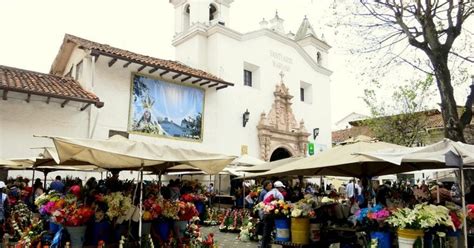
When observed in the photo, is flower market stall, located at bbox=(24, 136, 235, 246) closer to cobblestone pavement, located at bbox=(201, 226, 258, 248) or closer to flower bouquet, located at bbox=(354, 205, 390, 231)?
flower bouquet, located at bbox=(354, 205, 390, 231)

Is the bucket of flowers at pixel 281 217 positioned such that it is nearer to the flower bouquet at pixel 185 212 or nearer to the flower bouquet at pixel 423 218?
the flower bouquet at pixel 185 212

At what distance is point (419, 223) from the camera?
5.60 metres

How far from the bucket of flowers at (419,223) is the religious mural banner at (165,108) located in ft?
38.6

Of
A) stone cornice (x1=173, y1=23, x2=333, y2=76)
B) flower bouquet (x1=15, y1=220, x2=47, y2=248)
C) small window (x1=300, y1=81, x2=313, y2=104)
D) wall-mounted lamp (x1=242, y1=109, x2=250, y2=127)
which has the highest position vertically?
stone cornice (x1=173, y1=23, x2=333, y2=76)

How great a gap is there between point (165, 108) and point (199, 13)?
23.1 ft

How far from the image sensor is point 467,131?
2281 centimetres

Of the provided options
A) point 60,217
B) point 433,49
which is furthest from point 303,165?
point 433,49

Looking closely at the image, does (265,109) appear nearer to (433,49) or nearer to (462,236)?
(433,49)

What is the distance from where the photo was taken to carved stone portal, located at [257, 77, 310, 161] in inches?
790

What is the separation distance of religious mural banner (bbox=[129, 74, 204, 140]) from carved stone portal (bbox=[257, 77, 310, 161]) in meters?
3.96

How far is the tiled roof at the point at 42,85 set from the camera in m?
12.5

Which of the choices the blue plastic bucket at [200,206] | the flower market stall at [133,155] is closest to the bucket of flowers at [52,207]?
the flower market stall at [133,155]

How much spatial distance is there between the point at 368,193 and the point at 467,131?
18.3 metres

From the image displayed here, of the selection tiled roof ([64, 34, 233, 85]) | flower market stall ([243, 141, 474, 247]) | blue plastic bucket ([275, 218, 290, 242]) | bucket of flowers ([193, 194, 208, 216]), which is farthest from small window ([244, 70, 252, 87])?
blue plastic bucket ([275, 218, 290, 242])
